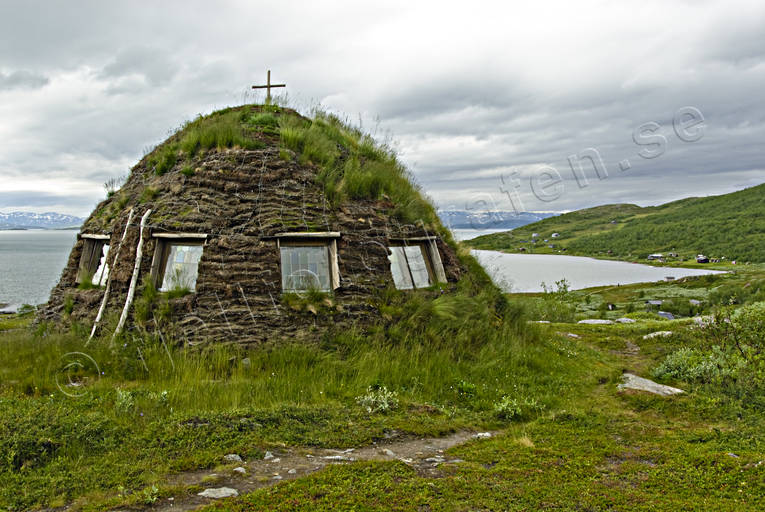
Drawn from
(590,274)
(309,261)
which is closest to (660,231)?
(590,274)

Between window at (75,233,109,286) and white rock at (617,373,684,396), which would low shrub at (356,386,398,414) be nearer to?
white rock at (617,373,684,396)

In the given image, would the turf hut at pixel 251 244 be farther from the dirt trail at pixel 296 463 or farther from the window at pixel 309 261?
the dirt trail at pixel 296 463

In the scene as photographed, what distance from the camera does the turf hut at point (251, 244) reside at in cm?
845

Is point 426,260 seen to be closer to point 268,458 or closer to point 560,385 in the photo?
point 560,385

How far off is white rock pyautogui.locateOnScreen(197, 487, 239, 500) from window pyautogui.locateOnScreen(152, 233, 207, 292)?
5.14 m

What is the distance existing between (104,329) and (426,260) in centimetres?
685

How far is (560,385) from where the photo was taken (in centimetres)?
867

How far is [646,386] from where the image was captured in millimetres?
8695

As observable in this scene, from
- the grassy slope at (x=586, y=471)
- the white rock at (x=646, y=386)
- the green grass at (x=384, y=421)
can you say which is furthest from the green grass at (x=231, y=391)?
the grassy slope at (x=586, y=471)

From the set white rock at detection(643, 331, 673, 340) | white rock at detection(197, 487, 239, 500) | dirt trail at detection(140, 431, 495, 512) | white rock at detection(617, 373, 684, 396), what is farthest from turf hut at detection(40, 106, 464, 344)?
white rock at detection(643, 331, 673, 340)

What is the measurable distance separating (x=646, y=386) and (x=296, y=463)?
7126mm

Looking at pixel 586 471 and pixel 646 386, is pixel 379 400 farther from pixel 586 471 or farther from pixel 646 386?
pixel 646 386

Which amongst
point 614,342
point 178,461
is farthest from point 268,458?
point 614,342

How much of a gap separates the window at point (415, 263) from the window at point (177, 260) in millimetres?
4006
